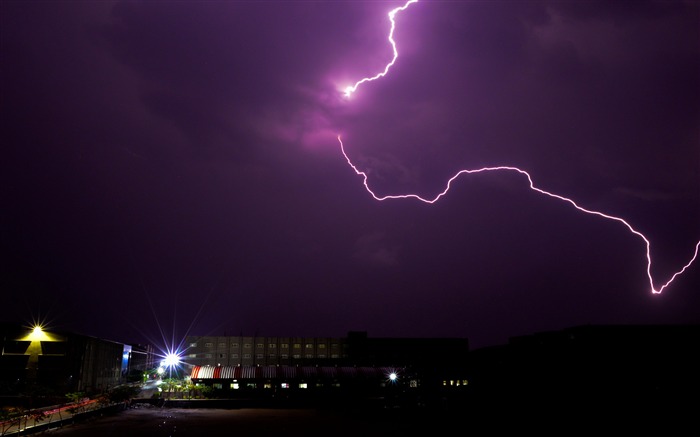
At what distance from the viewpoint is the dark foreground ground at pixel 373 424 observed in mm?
22500

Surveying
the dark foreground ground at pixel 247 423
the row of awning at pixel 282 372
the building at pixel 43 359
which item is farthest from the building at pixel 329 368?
the building at pixel 43 359

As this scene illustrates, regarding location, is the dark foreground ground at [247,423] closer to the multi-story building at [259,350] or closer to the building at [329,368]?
the building at [329,368]

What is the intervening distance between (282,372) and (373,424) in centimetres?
2155

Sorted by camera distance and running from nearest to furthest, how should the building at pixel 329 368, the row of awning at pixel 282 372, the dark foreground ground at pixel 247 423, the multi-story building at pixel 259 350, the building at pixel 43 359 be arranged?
the dark foreground ground at pixel 247 423, the building at pixel 329 368, the building at pixel 43 359, the row of awning at pixel 282 372, the multi-story building at pixel 259 350

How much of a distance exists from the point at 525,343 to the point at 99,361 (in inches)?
1835

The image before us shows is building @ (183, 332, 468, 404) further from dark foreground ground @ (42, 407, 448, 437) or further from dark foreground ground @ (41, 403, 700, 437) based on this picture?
dark foreground ground @ (42, 407, 448, 437)

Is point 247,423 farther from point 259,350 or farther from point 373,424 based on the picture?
point 259,350

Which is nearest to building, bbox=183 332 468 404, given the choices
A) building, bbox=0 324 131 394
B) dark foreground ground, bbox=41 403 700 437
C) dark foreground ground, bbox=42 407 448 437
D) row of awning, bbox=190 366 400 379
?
row of awning, bbox=190 366 400 379

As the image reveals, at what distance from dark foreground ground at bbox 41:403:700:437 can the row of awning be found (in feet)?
32.7

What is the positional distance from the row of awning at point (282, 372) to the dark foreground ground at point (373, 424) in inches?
393

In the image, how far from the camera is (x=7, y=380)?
1633 inches

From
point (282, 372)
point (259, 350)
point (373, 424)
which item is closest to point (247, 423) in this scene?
point (373, 424)

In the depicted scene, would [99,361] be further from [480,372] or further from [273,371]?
[480,372]

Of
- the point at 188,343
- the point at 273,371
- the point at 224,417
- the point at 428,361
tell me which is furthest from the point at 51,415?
the point at 188,343
